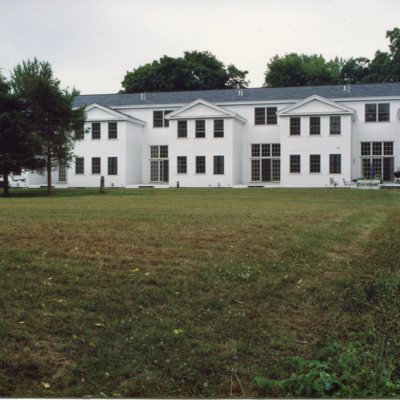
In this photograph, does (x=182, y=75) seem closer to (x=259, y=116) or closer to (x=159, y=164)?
(x=159, y=164)

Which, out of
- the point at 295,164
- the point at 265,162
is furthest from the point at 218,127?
the point at 295,164

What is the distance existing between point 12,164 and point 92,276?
2596 centimetres

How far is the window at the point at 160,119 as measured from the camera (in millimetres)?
50281

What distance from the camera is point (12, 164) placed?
31688 millimetres

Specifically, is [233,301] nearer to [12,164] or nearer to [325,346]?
[325,346]

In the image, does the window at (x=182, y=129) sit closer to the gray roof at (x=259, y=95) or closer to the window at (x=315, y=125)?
the gray roof at (x=259, y=95)

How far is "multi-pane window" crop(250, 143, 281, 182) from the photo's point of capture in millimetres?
47188

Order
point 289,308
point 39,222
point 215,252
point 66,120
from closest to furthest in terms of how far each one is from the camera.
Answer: point 289,308 < point 215,252 < point 39,222 < point 66,120

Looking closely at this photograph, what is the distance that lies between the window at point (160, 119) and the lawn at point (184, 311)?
39.8 metres

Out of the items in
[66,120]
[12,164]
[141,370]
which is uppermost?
[66,120]

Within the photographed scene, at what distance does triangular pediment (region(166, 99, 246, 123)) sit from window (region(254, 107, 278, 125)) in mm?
2148

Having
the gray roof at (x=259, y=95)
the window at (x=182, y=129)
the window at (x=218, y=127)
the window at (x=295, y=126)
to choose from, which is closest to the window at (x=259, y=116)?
the gray roof at (x=259, y=95)

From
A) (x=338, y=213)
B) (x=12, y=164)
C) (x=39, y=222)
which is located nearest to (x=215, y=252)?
(x=39, y=222)

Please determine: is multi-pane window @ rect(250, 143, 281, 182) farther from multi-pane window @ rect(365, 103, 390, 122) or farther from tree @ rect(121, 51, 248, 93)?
tree @ rect(121, 51, 248, 93)
